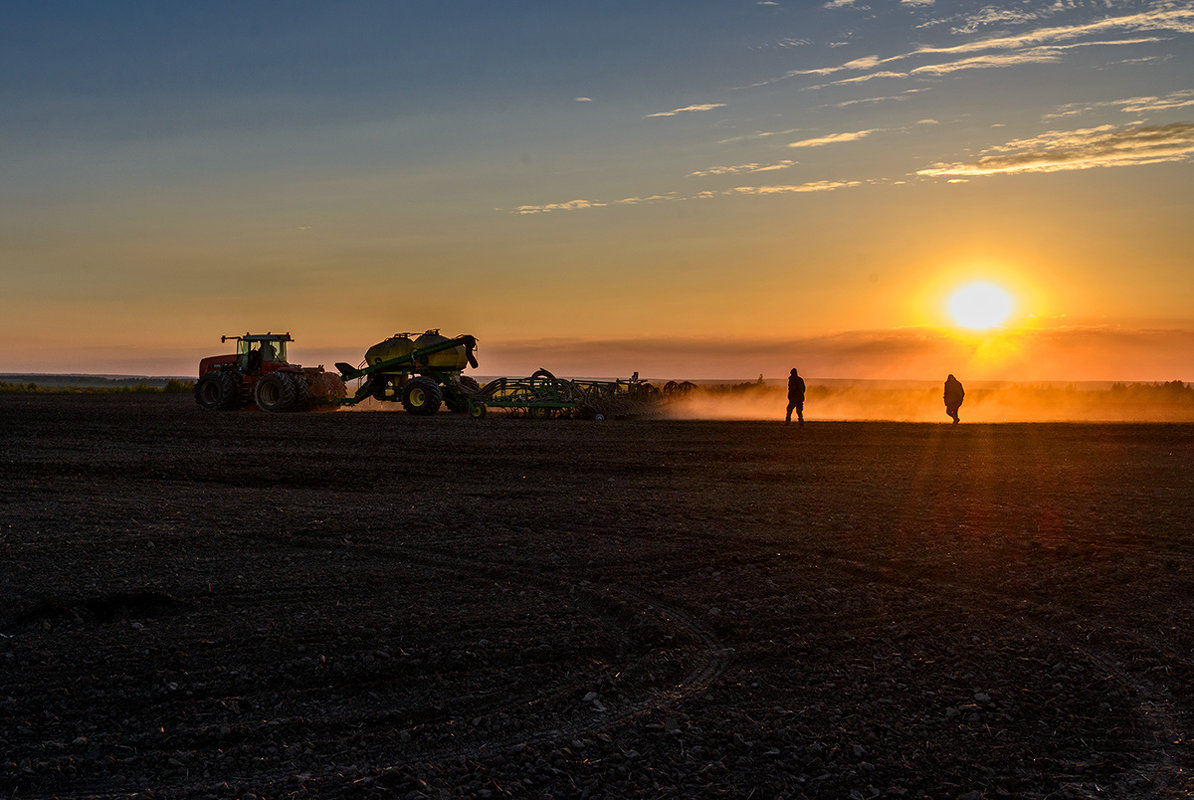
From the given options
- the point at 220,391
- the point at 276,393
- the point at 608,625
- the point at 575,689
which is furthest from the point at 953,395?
the point at 575,689

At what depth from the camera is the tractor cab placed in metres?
37.9

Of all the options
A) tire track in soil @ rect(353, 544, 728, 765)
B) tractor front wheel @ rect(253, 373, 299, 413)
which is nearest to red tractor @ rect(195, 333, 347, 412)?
tractor front wheel @ rect(253, 373, 299, 413)

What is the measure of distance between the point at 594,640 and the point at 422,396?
96.0 ft

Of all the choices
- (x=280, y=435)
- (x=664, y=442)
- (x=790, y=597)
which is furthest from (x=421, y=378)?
(x=790, y=597)

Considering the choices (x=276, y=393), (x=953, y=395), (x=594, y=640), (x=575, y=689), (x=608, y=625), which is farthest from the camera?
(x=276, y=393)

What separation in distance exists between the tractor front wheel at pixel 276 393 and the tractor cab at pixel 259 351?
1.26m

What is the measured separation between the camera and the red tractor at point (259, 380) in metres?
36.7

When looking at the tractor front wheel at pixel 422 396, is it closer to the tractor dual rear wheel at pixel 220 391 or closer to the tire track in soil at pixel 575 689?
the tractor dual rear wheel at pixel 220 391

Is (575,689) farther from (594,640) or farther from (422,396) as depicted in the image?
(422,396)

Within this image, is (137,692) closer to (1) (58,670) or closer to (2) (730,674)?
(1) (58,670)

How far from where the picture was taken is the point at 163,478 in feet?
54.5

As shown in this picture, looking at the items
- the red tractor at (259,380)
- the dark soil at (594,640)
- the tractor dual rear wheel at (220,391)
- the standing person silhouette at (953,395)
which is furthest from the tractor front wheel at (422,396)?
the dark soil at (594,640)

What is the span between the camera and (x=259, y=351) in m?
38.1

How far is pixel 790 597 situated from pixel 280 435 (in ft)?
64.9
